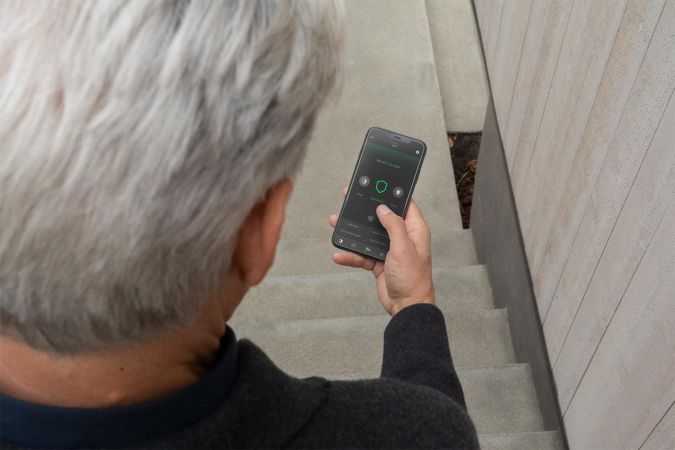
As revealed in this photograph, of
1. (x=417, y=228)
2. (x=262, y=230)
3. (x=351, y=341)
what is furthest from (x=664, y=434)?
(x=351, y=341)

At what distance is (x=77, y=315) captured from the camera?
611 mm

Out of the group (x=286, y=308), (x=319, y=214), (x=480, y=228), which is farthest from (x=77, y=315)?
(x=319, y=214)

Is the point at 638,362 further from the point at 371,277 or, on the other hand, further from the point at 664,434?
the point at 371,277

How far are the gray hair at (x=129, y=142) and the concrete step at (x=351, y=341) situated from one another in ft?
5.76

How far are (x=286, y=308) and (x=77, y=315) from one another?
2106 millimetres

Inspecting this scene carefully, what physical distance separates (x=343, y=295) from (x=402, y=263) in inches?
52.7

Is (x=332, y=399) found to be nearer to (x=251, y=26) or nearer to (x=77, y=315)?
(x=77, y=315)

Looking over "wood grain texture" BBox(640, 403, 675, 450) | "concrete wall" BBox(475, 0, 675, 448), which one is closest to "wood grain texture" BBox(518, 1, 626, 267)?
"concrete wall" BBox(475, 0, 675, 448)

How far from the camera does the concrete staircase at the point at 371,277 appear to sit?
2.13 meters

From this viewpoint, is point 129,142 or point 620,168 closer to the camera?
point 129,142

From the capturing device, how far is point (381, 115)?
3.67m

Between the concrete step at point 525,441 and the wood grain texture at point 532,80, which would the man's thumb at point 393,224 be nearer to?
the wood grain texture at point 532,80

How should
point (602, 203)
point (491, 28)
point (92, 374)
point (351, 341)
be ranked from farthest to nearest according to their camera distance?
point (491, 28), point (351, 341), point (602, 203), point (92, 374)

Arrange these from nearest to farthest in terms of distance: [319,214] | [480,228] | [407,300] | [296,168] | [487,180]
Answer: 1. [296,168]
2. [407,300]
3. [487,180]
4. [480,228]
5. [319,214]
